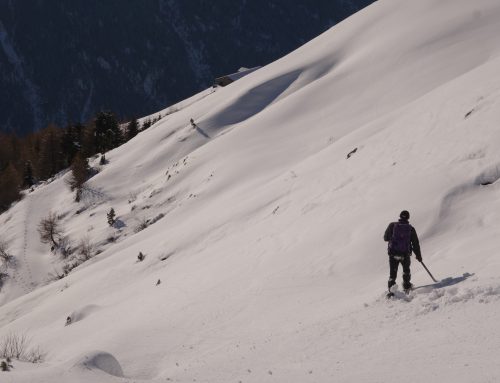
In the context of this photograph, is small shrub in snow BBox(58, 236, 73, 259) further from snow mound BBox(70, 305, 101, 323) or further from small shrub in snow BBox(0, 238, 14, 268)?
snow mound BBox(70, 305, 101, 323)

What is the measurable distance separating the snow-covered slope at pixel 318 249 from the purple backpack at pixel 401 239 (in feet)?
3.11

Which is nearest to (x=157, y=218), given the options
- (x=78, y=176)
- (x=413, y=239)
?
(x=78, y=176)

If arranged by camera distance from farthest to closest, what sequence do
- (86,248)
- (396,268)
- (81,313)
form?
(86,248) < (81,313) < (396,268)

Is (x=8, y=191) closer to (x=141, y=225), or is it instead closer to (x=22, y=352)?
(x=141, y=225)

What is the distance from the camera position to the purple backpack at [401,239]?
35.9 ft

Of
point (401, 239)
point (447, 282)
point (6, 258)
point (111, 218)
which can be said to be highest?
point (6, 258)

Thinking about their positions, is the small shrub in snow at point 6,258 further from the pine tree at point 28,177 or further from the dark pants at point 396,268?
the dark pants at point 396,268

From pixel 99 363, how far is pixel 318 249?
27.2ft

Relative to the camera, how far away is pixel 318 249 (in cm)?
1552

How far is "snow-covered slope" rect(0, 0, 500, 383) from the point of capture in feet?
29.2

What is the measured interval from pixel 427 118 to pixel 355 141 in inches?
198

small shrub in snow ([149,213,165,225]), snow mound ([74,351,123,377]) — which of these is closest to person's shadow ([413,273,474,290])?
snow mound ([74,351,123,377])

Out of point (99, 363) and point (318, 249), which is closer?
point (99, 363)

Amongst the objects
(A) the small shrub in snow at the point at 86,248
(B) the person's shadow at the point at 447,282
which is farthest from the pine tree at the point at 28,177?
(B) the person's shadow at the point at 447,282
